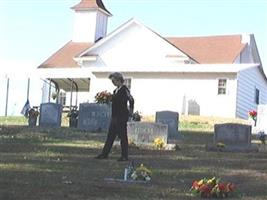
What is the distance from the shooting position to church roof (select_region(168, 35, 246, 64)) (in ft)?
133

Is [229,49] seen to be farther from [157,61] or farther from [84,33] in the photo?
[84,33]

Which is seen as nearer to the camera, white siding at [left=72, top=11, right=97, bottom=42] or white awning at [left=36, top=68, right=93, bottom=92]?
white awning at [left=36, top=68, right=93, bottom=92]

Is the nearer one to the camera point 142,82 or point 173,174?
point 173,174

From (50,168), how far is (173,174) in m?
2.20

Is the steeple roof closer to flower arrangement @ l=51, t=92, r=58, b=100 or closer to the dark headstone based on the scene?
flower arrangement @ l=51, t=92, r=58, b=100

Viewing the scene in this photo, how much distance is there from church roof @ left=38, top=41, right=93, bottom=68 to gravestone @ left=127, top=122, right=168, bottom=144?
27.5 metres

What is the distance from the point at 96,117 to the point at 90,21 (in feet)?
87.4

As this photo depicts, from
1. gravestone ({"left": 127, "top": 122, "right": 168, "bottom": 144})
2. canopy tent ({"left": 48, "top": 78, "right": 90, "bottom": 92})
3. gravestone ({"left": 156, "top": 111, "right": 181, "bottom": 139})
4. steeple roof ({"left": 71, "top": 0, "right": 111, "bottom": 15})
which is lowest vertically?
gravestone ({"left": 127, "top": 122, "right": 168, "bottom": 144})

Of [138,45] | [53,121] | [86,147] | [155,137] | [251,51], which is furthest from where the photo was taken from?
[251,51]

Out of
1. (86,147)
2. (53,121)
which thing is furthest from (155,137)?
(53,121)

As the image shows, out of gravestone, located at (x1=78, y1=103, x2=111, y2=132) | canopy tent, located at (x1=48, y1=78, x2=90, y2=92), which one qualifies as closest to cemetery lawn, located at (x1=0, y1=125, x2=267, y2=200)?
gravestone, located at (x1=78, y1=103, x2=111, y2=132)

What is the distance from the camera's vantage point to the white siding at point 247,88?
3791 cm

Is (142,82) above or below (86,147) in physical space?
above

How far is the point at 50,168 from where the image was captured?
11.2 meters
